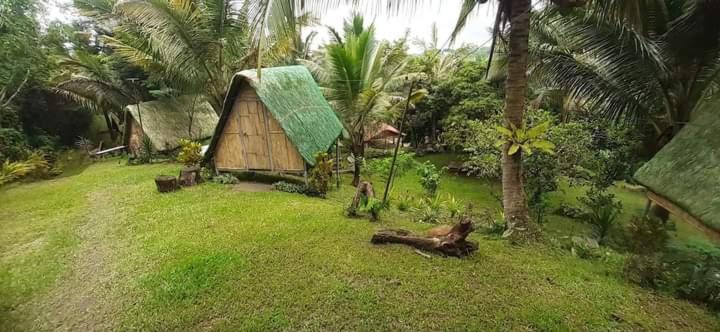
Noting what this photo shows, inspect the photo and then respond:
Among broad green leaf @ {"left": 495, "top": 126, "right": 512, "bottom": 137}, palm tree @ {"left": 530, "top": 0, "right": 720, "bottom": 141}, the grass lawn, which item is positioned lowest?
the grass lawn

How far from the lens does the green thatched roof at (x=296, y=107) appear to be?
24.7 feet

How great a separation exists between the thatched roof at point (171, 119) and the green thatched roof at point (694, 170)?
14938 millimetres

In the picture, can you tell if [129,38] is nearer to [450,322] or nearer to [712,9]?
Answer: [450,322]

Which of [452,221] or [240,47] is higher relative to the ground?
[240,47]

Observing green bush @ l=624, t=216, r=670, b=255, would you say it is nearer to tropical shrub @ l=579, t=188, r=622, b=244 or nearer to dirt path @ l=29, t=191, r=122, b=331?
tropical shrub @ l=579, t=188, r=622, b=244

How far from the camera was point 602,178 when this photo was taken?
6.77 m

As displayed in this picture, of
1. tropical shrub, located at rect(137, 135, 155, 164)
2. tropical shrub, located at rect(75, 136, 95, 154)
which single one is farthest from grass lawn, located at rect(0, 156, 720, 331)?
tropical shrub, located at rect(75, 136, 95, 154)

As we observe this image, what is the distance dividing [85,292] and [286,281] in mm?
2409

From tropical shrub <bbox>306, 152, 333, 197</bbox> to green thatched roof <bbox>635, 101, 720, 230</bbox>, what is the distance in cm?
572

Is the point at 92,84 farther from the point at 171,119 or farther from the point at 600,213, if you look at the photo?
the point at 600,213

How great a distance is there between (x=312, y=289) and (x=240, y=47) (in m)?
8.28

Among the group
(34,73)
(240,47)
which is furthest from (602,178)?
(34,73)

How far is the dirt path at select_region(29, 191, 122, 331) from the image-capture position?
321 cm

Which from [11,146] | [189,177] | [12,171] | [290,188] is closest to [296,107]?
[290,188]
